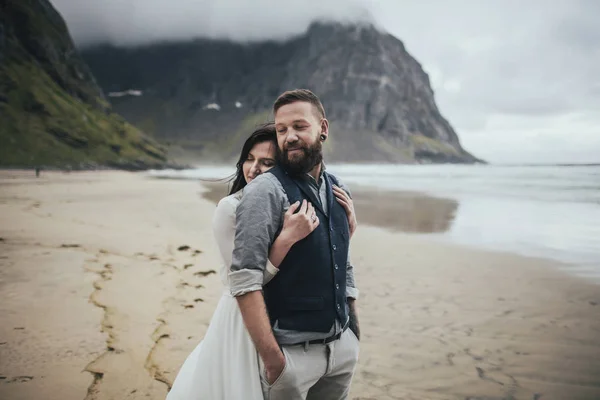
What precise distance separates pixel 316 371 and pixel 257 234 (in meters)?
0.89

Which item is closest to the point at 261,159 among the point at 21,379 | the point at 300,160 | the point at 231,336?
the point at 300,160

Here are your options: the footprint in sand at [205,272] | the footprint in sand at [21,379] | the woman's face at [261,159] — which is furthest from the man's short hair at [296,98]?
the footprint in sand at [205,272]

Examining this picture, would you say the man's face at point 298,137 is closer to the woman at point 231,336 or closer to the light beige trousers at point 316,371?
the woman at point 231,336

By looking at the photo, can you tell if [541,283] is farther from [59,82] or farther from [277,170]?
[59,82]

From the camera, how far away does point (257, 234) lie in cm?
189

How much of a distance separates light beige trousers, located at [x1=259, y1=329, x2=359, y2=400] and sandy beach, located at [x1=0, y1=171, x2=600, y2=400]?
1.78m

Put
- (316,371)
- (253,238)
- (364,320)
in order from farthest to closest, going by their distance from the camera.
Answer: (364,320) → (316,371) → (253,238)

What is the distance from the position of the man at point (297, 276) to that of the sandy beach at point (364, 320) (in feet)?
6.89

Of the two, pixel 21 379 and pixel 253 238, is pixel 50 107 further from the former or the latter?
pixel 253 238

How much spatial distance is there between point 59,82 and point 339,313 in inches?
5820

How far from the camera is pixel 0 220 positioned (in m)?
12.3

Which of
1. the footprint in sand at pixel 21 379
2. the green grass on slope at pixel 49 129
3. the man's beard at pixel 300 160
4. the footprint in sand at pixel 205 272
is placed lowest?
the footprint in sand at pixel 21 379

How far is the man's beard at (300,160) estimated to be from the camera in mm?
2160

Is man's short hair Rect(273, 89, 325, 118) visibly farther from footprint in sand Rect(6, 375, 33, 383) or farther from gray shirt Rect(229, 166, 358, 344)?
footprint in sand Rect(6, 375, 33, 383)
